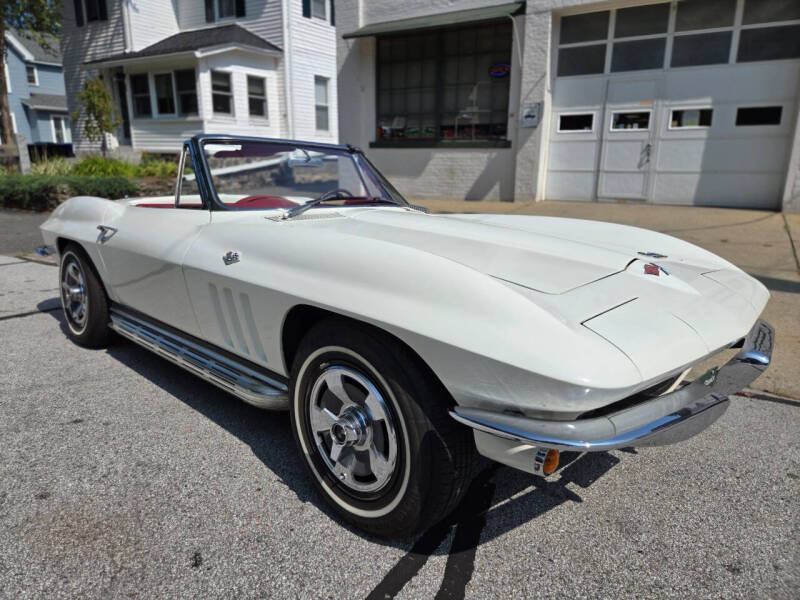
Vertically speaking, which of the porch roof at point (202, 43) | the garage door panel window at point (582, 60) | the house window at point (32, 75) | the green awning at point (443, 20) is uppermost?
the house window at point (32, 75)

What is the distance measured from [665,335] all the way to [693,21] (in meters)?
10.7

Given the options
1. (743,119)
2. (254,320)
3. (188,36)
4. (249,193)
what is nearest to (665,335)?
(254,320)

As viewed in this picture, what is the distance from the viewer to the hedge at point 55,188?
1161cm

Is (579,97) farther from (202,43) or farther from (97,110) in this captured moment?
(97,110)

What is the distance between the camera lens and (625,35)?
1078cm

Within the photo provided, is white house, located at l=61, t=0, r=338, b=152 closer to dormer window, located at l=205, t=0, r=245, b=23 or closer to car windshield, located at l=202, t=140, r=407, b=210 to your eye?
dormer window, located at l=205, t=0, r=245, b=23

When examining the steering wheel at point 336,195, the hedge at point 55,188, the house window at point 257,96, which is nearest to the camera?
the steering wheel at point 336,195

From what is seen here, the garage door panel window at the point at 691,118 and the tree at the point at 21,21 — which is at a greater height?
the tree at the point at 21,21

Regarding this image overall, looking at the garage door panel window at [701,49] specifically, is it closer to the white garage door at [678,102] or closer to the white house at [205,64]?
the white garage door at [678,102]

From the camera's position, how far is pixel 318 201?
3.21 metres

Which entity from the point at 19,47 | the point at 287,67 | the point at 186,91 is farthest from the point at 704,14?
the point at 19,47

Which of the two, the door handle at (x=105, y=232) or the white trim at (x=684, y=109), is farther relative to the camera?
the white trim at (x=684, y=109)

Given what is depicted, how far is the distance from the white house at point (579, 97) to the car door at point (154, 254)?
952cm

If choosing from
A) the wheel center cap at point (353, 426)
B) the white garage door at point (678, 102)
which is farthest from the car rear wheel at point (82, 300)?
the white garage door at point (678, 102)
